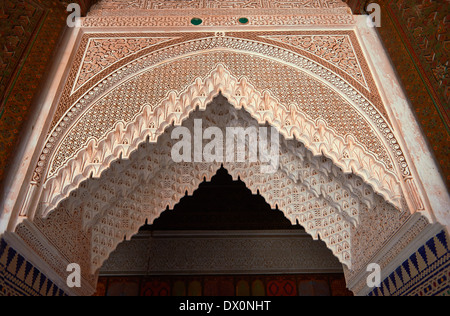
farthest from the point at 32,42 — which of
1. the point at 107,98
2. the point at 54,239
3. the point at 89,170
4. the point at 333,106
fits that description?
the point at 333,106

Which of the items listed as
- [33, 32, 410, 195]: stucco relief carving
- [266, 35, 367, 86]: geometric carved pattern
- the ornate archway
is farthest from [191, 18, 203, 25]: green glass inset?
[266, 35, 367, 86]: geometric carved pattern

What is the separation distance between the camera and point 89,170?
78.1 inches

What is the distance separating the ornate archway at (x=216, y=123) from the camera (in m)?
1.98

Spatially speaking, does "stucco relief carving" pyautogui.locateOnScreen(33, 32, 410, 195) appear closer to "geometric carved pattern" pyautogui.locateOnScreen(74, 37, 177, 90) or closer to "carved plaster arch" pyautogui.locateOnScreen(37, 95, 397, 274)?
"geometric carved pattern" pyautogui.locateOnScreen(74, 37, 177, 90)

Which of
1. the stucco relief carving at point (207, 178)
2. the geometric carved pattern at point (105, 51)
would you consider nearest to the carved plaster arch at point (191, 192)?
the stucco relief carving at point (207, 178)

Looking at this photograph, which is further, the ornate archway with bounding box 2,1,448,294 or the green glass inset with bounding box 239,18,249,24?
the green glass inset with bounding box 239,18,249,24

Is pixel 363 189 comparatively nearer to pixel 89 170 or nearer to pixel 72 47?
pixel 89 170

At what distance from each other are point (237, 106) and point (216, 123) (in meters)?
0.41

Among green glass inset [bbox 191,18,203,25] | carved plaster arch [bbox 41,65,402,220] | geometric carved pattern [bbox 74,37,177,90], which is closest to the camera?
carved plaster arch [bbox 41,65,402,220]

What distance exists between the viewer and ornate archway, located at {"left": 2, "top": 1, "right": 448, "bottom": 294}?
1982mm
